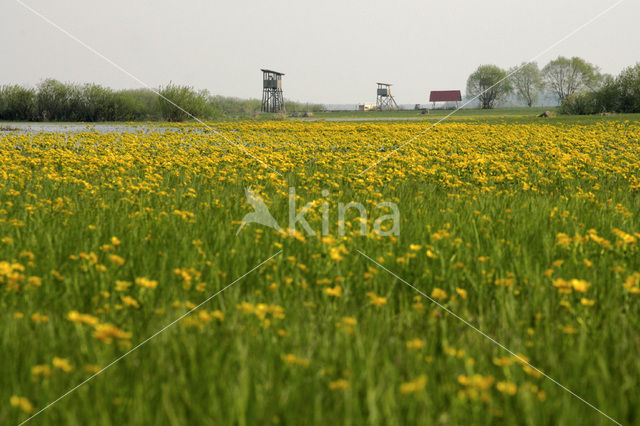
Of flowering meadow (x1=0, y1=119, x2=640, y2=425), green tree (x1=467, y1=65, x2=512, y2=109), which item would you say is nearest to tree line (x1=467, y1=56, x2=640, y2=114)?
green tree (x1=467, y1=65, x2=512, y2=109)

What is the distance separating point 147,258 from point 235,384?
76.6 inches

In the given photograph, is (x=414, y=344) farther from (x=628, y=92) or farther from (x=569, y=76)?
(x=569, y=76)

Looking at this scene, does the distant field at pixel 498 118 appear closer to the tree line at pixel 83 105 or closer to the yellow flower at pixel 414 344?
the tree line at pixel 83 105

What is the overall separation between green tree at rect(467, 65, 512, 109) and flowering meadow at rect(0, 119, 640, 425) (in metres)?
108

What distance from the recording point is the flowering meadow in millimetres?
2146

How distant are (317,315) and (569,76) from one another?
123m

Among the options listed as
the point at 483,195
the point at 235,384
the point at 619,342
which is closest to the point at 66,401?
the point at 235,384

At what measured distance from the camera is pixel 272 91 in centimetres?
6050

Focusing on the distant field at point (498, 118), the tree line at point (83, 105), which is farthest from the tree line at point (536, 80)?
the tree line at point (83, 105)

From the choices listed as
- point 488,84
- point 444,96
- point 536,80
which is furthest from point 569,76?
point 444,96

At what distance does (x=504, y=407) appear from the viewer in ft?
7.14

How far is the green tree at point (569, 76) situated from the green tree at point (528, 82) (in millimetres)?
2136
